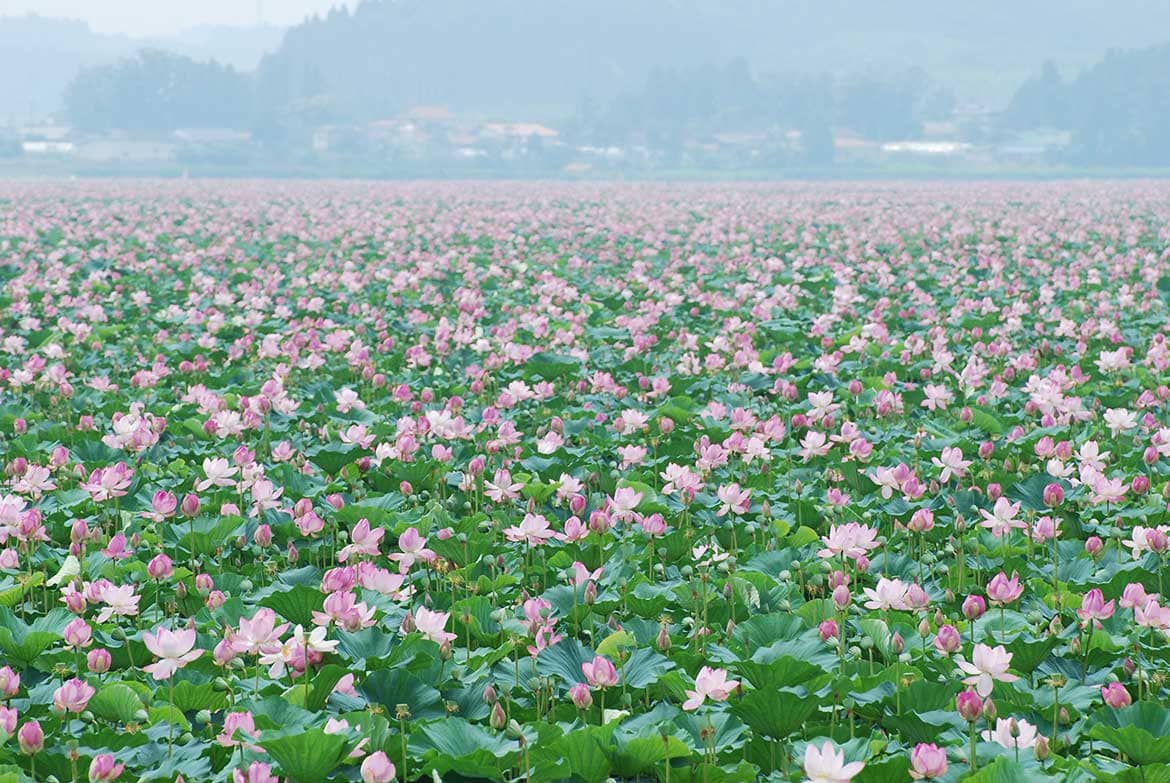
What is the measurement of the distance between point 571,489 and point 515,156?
3055 inches

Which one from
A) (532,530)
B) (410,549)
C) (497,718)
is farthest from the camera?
(532,530)

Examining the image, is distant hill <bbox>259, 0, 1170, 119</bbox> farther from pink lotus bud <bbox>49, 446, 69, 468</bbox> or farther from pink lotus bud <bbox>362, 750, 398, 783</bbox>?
pink lotus bud <bbox>362, 750, 398, 783</bbox>

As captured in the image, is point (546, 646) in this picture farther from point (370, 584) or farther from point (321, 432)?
point (321, 432)

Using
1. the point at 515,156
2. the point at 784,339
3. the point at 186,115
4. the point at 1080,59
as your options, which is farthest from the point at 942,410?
the point at 1080,59

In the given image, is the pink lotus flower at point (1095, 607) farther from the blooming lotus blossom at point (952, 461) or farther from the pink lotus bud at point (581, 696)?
the blooming lotus blossom at point (952, 461)

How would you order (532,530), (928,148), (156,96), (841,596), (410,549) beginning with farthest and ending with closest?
1. (156,96)
2. (928,148)
3. (532,530)
4. (410,549)
5. (841,596)

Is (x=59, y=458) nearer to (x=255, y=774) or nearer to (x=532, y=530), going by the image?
(x=532, y=530)

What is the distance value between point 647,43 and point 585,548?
6644 inches

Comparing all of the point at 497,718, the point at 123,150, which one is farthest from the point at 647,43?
the point at 497,718

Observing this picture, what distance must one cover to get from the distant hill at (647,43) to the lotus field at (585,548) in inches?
4024

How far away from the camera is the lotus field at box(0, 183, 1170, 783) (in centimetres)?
260

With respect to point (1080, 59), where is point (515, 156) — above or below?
below

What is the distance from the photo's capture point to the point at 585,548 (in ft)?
13.2

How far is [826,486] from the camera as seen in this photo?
5.01 meters
